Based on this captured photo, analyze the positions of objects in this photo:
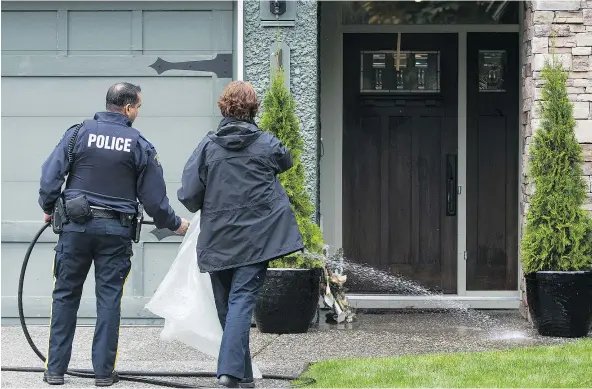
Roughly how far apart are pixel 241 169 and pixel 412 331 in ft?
10.0

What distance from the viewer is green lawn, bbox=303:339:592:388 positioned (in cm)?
613

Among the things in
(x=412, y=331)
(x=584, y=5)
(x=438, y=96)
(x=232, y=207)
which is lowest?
(x=412, y=331)

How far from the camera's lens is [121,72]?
8641 millimetres

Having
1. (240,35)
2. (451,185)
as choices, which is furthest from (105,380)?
(451,185)

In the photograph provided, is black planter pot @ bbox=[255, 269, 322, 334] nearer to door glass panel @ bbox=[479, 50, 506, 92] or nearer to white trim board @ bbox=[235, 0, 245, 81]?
white trim board @ bbox=[235, 0, 245, 81]

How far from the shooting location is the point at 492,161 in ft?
32.5

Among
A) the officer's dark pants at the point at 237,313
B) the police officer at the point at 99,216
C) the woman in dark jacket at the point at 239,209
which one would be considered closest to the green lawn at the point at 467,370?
the officer's dark pants at the point at 237,313

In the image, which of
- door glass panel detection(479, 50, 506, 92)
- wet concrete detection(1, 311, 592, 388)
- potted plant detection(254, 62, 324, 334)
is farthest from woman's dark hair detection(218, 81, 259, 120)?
door glass panel detection(479, 50, 506, 92)

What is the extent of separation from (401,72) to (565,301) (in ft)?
9.59

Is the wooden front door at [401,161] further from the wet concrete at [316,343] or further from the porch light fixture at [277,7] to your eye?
the porch light fixture at [277,7]

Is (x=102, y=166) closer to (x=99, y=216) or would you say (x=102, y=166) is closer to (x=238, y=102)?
(x=99, y=216)

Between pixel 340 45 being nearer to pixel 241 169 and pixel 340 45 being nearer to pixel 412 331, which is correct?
pixel 412 331

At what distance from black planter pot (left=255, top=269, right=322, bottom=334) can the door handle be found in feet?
7.37

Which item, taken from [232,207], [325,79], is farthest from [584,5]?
[232,207]
